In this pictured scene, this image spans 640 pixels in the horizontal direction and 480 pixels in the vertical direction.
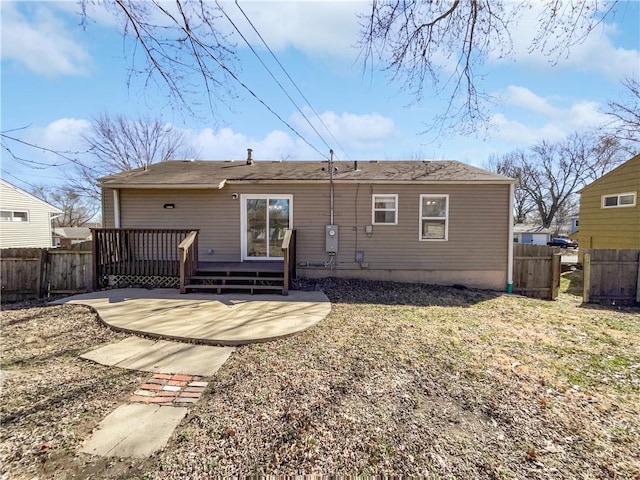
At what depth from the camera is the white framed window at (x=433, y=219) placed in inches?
343

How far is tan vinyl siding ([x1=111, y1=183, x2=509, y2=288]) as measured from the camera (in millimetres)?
8664

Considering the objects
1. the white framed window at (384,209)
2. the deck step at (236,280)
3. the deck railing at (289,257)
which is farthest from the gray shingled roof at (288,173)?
the deck step at (236,280)

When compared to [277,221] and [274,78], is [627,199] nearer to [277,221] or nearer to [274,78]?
[277,221]

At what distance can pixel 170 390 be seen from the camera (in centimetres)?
304

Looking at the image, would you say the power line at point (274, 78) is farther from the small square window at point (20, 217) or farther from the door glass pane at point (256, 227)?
the small square window at point (20, 217)

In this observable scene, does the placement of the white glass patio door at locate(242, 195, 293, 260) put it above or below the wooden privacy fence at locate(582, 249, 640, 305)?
above

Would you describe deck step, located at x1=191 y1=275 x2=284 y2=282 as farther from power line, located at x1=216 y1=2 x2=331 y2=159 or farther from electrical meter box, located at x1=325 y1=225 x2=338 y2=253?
power line, located at x1=216 y1=2 x2=331 y2=159

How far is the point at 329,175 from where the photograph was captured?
8930mm

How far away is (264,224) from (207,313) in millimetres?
3763

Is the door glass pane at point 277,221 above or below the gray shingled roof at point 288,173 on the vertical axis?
Answer: below

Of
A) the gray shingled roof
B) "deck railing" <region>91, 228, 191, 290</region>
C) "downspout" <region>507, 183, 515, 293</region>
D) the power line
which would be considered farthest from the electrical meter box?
"downspout" <region>507, 183, 515, 293</region>

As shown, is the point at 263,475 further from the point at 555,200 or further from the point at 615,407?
the point at 555,200

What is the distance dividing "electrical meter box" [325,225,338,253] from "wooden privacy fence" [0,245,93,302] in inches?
235

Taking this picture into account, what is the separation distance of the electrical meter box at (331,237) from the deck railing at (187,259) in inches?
134
